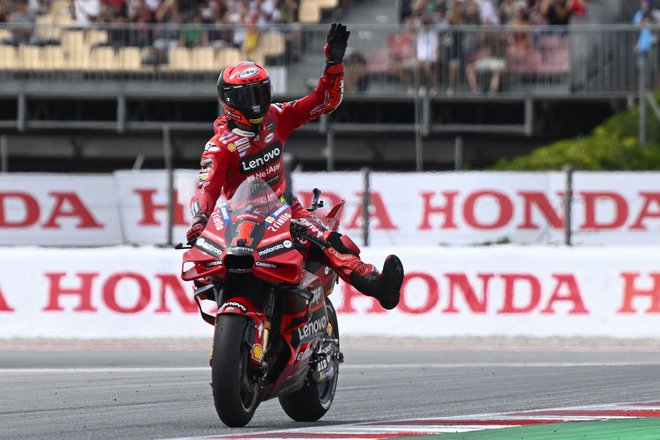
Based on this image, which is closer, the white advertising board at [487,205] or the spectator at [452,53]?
the white advertising board at [487,205]

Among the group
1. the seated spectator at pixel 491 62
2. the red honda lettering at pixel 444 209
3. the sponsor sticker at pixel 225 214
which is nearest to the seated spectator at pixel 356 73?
the seated spectator at pixel 491 62

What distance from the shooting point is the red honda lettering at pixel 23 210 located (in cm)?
1712

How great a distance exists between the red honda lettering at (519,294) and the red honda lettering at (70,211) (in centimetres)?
507

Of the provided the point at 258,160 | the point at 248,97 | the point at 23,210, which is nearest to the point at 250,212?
the point at 258,160

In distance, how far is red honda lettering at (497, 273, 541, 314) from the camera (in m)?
14.4

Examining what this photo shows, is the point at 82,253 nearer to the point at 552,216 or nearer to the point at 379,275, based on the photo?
the point at 552,216

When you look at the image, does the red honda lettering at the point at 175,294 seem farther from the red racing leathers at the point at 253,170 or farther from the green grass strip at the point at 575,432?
the green grass strip at the point at 575,432

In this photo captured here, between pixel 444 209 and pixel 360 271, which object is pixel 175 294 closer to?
pixel 444 209

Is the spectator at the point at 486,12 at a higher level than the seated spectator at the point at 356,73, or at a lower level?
higher

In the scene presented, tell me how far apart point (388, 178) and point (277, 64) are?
20.1 feet

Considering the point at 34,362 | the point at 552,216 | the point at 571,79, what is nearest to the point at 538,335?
the point at 552,216

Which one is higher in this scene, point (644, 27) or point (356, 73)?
point (644, 27)

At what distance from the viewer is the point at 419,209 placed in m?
16.6

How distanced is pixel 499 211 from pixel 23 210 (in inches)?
A: 211
